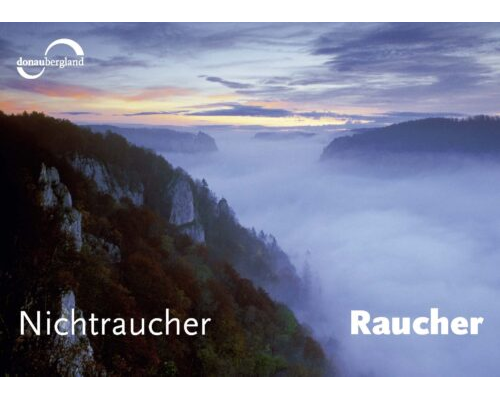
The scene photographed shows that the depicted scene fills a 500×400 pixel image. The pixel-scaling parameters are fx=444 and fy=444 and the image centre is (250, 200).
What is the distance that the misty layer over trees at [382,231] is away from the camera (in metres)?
7.62

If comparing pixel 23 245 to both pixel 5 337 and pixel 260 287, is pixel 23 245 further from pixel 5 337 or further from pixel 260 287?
pixel 260 287

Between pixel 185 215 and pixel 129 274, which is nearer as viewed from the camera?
pixel 129 274

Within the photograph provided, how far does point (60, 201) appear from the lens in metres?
7.52

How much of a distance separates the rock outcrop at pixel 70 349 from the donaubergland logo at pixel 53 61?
145 inches

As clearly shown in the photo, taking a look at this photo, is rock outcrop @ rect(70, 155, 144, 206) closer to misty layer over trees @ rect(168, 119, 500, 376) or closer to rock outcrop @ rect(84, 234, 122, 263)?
rock outcrop @ rect(84, 234, 122, 263)

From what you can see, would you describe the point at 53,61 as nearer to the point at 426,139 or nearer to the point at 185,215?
the point at 185,215

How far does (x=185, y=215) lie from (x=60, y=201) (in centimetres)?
282

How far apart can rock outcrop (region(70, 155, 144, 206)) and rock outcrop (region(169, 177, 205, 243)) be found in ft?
2.38

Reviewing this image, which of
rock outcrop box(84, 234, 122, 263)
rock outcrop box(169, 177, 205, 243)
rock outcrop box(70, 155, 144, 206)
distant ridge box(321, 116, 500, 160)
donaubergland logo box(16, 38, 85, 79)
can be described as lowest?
rock outcrop box(84, 234, 122, 263)

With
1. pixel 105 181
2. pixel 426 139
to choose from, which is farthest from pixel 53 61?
pixel 426 139

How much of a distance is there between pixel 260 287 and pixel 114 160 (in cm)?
395

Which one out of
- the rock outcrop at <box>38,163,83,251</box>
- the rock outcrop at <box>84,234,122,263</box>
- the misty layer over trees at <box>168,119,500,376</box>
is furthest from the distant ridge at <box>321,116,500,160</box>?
the rock outcrop at <box>38,163,83,251</box>

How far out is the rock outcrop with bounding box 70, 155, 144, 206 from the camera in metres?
8.62

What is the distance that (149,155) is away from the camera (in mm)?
8945
